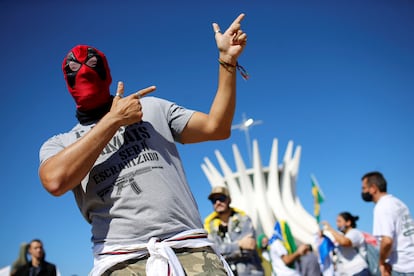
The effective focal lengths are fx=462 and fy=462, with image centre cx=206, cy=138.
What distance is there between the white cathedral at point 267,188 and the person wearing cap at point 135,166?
128 feet

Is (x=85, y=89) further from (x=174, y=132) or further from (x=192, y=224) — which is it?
(x=192, y=224)

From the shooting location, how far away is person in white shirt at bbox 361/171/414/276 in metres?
4.88

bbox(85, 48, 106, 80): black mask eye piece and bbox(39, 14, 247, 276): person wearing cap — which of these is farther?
bbox(85, 48, 106, 80): black mask eye piece

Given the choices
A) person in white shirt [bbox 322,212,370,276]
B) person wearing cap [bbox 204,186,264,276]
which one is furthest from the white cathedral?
person wearing cap [bbox 204,186,264,276]

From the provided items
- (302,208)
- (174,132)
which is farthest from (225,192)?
(302,208)

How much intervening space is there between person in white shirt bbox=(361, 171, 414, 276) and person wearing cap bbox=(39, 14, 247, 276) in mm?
3563

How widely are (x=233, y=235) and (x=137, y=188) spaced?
3.47 m

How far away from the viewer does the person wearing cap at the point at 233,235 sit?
4965 mm

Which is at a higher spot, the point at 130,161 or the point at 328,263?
the point at 130,161

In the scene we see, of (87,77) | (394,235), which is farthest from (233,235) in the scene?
(87,77)

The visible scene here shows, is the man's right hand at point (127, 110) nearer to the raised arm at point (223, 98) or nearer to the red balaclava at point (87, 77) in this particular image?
the red balaclava at point (87, 77)

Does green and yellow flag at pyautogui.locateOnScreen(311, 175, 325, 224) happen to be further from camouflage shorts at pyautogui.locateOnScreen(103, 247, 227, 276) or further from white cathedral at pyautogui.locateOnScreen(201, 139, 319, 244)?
white cathedral at pyautogui.locateOnScreen(201, 139, 319, 244)

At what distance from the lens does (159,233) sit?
179 centimetres

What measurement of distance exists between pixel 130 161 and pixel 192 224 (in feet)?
1.19
